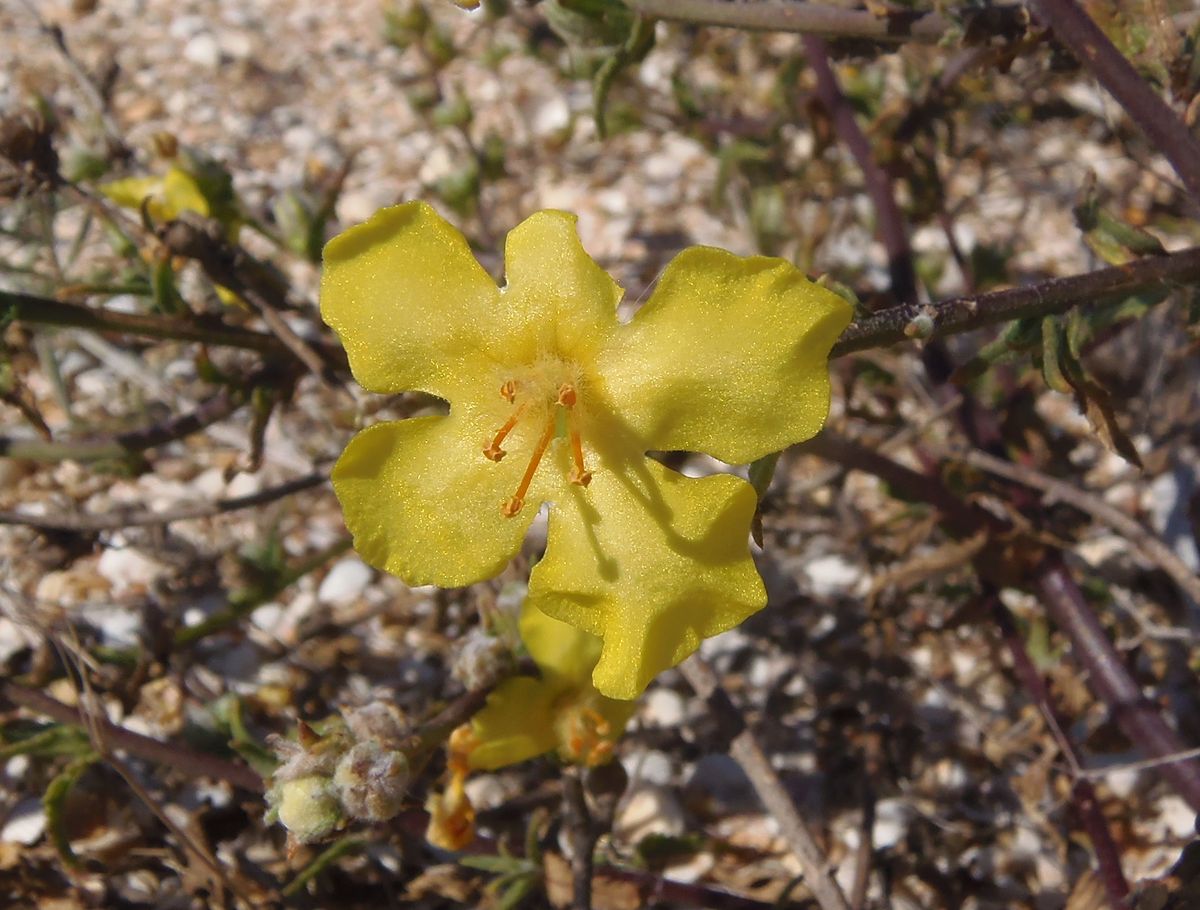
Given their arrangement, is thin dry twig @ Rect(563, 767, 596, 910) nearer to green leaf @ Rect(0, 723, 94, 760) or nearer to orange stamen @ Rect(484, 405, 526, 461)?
orange stamen @ Rect(484, 405, 526, 461)

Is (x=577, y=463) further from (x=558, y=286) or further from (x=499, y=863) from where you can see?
(x=499, y=863)

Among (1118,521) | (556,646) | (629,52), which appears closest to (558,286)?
(629,52)

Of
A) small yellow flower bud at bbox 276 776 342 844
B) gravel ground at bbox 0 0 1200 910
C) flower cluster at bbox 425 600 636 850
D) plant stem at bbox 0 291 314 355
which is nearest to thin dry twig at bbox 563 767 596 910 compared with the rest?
flower cluster at bbox 425 600 636 850

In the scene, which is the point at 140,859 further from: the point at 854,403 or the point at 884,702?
the point at 854,403

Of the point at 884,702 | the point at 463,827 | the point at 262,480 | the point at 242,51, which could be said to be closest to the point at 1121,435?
the point at 884,702

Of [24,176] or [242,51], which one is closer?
[24,176]
